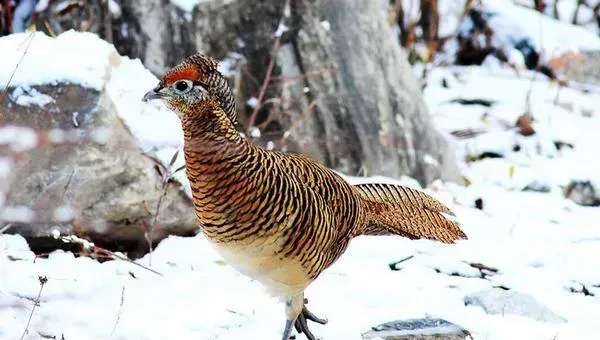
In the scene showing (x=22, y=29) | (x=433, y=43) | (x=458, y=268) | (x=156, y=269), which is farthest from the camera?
(x=433, y=43)

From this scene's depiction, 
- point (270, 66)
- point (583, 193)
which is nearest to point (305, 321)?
point (270, 66)

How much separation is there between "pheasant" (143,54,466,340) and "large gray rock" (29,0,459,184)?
5.68ft

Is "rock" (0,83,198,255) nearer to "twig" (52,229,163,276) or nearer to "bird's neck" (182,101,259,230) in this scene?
"twig" (52,229,163,276)

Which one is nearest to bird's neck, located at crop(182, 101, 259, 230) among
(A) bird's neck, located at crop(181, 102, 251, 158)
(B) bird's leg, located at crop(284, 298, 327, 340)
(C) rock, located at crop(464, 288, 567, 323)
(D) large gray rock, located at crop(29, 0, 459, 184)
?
(A) bird's neck, located at crop(181, 102, 251, 158)

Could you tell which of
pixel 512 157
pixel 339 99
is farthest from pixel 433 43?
pixel 339 99

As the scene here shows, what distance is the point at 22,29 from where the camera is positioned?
4797 millimetres

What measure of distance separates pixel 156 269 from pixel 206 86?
1.32 metres

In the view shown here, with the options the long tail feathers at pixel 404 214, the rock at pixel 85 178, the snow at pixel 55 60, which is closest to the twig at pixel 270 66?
the rock at pixel 85 178

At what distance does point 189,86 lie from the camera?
2701mm

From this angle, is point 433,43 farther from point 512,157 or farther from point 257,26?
point 257,26

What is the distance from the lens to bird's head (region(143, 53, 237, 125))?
2701 millimetres

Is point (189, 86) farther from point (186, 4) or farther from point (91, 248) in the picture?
point (186, 4)

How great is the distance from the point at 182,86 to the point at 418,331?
1.24 m

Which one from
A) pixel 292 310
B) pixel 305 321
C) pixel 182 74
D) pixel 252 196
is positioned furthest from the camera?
pixel 305 321
